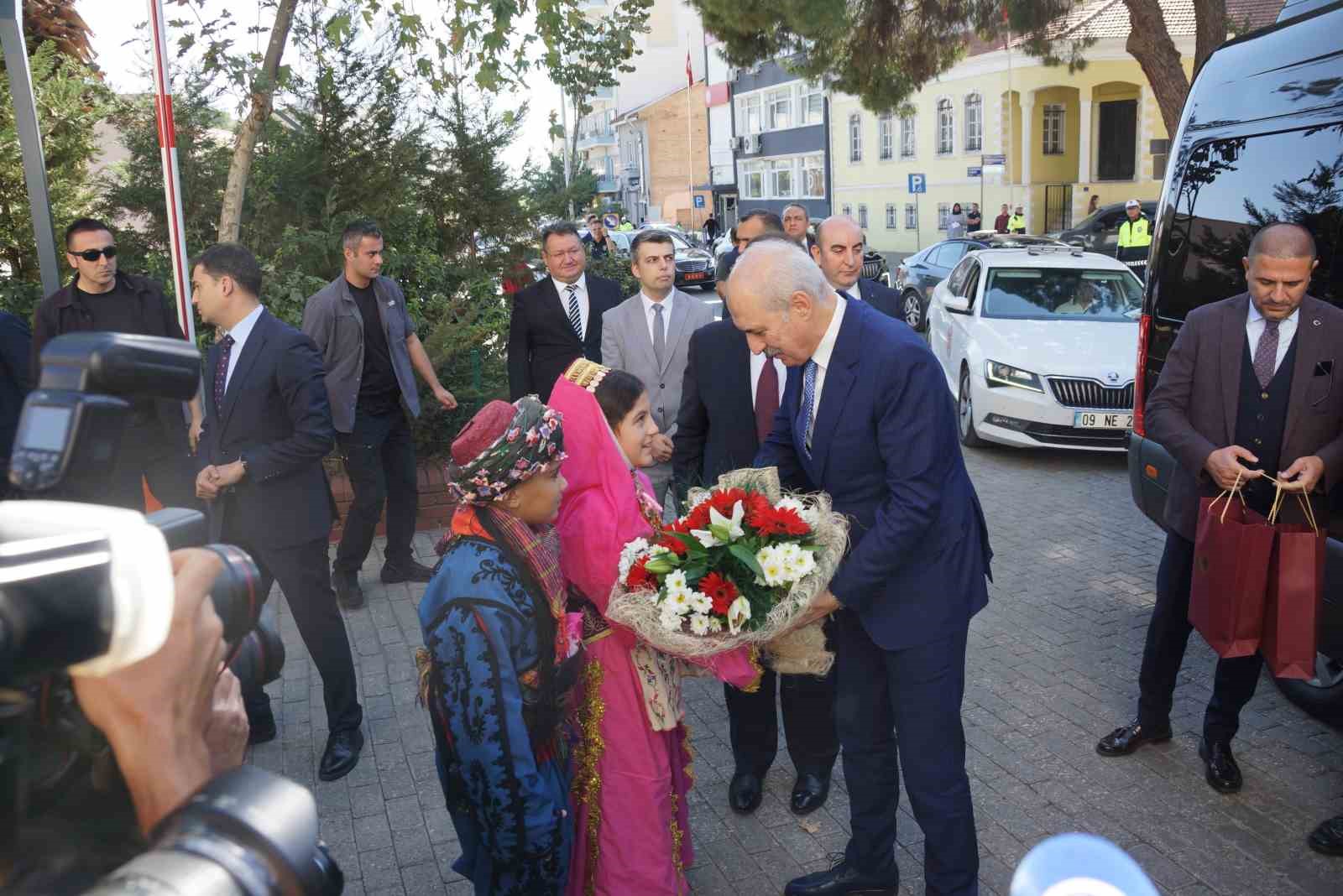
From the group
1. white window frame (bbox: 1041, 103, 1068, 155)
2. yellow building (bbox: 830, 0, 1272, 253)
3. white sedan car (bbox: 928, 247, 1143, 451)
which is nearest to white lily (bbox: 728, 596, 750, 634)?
white sedan car (bbox: 928, 247, 1143, 451)

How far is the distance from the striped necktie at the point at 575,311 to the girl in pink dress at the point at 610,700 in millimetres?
3475

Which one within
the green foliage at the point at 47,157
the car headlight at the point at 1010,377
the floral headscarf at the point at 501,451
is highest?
the green foliage at the point at 47,157

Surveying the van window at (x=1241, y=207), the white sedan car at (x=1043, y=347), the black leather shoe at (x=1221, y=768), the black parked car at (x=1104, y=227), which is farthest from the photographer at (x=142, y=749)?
the black parked car at (x=1104, y=227)

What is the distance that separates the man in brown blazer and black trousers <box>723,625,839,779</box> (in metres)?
1.19

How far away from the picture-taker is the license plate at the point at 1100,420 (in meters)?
9.23

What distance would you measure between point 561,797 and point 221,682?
1532mm

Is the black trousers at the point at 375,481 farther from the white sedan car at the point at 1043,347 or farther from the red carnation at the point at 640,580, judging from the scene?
the white sedan car at the point at 1043,347

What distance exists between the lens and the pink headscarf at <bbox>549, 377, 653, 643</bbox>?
3.26 metres

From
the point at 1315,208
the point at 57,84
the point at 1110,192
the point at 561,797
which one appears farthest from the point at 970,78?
the point at 561,797

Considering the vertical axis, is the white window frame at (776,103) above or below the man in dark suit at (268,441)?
above

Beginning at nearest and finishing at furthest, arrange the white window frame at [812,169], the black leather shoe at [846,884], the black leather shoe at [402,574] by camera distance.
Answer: the black leather shoe at [846,884] < the black leather shoe at [402,574] < the white window frame at [812,169]

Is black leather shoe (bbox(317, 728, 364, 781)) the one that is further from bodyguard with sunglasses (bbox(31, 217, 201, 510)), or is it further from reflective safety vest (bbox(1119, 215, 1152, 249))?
reflective safety vest (bbox(1119, 215, 1152, 249))

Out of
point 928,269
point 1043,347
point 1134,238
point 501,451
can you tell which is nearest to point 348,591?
point 501,451

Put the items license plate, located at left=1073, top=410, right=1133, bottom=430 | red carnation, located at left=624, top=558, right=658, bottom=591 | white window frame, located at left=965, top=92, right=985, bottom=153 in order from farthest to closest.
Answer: white window frame, located at left=965, top=92, right=985, bottom=153 → license plate, located at left=1073, top=410, right=1133, bottom=430 → red carnation, located at left=624, top=558, right=658, bottom=591
